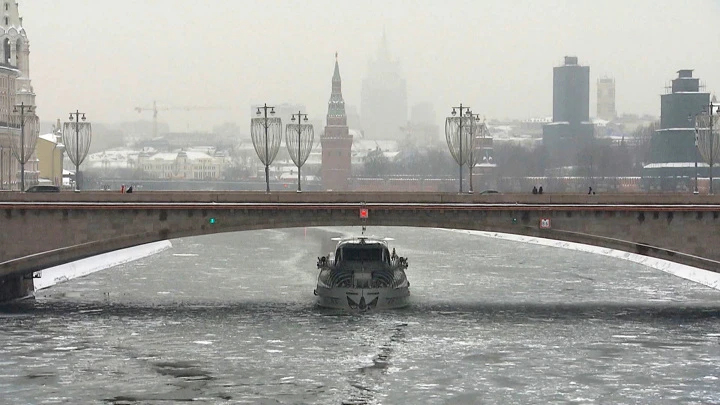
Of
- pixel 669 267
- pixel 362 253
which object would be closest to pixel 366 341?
pixel 362 253

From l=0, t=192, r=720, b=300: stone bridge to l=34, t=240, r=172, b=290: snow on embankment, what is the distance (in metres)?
A: 11.8

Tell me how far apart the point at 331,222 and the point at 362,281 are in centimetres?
429

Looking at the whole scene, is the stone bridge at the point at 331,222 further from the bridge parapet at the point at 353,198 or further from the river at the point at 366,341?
the river at the point at 366,341

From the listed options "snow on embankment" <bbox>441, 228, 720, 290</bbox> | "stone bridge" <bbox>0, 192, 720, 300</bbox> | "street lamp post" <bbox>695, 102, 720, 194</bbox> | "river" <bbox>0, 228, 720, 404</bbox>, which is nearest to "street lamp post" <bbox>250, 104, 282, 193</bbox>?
"river" <bbox>0, 228, 720, 404</bbox>

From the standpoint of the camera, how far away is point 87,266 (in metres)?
102

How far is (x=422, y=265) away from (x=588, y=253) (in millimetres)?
20397

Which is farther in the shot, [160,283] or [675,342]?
[160,283]

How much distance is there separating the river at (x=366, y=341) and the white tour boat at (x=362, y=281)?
4.82ft

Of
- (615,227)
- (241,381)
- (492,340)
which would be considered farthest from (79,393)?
(615,227)

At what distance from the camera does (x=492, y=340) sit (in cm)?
6341

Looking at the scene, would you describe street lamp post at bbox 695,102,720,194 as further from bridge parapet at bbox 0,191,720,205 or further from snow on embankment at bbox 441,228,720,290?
bridge parapet at bbox 0,191,720,205

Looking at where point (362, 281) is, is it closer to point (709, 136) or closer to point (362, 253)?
point (362, 253)

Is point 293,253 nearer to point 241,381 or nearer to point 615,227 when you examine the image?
point 615,227

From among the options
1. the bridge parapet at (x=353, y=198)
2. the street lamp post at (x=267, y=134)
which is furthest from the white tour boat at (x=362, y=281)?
the street lamp post at (x=267, y=134)
